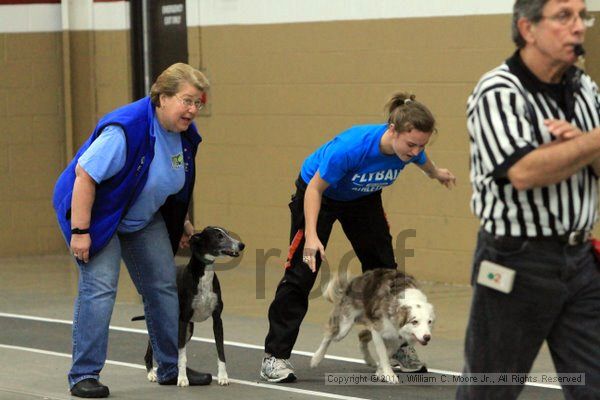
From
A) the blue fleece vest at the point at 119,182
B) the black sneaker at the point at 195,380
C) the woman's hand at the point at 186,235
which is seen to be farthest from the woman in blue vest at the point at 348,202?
the blue fleece vest at the point at 119,182

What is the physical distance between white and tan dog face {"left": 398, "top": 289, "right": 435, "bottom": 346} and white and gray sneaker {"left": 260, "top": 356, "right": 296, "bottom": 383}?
78 cm

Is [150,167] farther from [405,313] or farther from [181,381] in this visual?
[405,313]

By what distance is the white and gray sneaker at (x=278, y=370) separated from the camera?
7.83m

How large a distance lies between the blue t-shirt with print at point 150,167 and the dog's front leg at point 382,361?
1.48 meters

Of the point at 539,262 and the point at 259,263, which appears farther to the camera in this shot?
A: the point at 259,263

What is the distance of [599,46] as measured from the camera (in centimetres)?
1048

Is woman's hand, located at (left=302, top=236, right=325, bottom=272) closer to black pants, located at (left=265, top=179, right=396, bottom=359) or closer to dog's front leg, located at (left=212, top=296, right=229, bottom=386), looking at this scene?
black pants, located at (left=265, top=179, right=396, bottom=359)

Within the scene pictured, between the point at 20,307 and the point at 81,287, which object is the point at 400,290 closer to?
the point at 81,287

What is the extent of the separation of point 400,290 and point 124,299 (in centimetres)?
438

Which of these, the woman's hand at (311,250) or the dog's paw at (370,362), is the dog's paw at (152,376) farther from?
the dog's paw at (370,362)

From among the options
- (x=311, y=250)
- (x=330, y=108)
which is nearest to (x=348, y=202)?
(x=311, y=250)

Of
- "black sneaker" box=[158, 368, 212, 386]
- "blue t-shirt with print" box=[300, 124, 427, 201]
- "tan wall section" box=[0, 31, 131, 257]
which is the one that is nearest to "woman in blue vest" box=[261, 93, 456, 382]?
"blue t-shirt with print" box=[300, 124, 427, 201]

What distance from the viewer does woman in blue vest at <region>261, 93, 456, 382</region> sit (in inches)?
290

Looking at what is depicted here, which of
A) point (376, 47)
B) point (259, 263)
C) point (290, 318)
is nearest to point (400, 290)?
point (290, 318)
